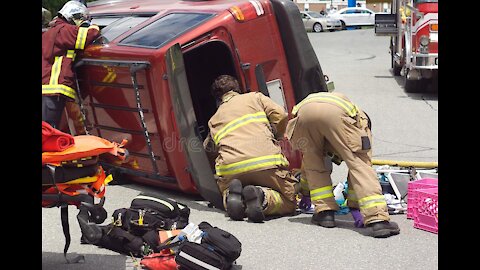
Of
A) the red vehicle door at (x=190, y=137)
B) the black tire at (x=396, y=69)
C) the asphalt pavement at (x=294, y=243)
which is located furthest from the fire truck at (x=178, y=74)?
the black tire at (x=396, y=69)

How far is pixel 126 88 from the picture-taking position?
6793mm

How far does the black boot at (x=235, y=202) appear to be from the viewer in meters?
6.10

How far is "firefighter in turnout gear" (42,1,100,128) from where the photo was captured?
23.4 ft

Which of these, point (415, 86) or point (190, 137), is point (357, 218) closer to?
point (190, 137)

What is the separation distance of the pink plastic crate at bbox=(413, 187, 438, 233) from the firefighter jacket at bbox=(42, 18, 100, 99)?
11.3 feet

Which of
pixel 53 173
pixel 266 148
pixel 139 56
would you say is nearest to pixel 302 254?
pixel 266 148

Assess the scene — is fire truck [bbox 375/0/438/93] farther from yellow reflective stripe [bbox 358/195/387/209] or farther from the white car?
the white car

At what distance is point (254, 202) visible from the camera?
239 inches

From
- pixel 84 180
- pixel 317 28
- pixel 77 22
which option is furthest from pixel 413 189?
pixel 317 28

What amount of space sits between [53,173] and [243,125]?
2308 millimetres

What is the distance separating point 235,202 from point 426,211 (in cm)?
151

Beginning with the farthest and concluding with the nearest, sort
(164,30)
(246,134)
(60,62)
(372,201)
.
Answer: (60,62) → (164,30) → (246,134) → (372,201)

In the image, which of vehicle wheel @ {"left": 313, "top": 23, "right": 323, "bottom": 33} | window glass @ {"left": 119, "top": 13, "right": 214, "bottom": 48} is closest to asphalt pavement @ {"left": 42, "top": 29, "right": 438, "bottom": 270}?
window glass @ {"left": 119, "top": 13, "right": 214, "bottom": 48}
